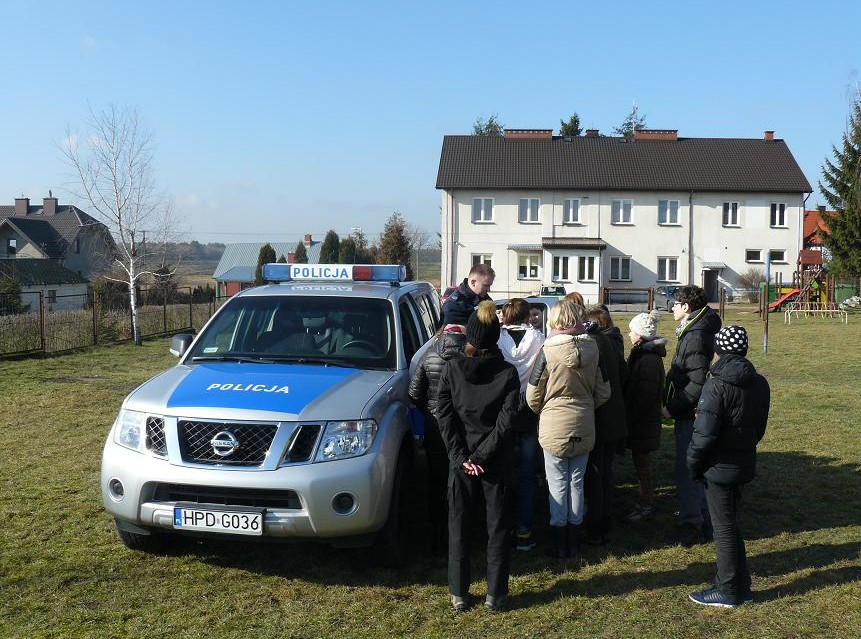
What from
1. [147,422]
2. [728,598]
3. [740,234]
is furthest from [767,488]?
[740,234]

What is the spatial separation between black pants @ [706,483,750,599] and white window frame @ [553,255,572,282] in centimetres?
4431

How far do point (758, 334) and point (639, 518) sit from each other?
21266 mm

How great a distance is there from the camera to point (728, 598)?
489 cm

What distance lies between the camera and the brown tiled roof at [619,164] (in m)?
49.7

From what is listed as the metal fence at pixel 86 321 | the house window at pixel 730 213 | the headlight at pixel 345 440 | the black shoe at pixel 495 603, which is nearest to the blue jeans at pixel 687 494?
the black shoe at pixel 495 603

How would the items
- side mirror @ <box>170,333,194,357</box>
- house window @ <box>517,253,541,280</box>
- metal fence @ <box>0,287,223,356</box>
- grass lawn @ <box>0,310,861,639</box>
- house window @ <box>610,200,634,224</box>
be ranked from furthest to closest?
house window @ <box>610,200,634,224</box> → house window @ <box>517,253,541,280</box> → metal fence @ <box>0,287,223,356</box> → side mirror @ <box>170,333,194,357</box> → grass lawn @ <box>0,310,861,639</box>

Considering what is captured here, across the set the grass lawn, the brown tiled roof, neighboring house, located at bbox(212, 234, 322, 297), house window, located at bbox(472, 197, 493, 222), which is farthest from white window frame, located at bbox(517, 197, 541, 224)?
the grass lawn

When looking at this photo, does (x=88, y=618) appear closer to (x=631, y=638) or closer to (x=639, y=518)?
(x=631, y=638)

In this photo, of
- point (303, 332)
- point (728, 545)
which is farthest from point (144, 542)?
point (728, 545)

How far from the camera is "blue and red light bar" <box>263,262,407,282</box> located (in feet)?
24.6

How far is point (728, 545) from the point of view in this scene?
4.91 meters

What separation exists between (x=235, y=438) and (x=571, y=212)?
4702 cm

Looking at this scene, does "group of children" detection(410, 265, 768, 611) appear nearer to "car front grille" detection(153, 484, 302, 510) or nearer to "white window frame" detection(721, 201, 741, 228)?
"car front grille" detection(153, 484, 302, 510)

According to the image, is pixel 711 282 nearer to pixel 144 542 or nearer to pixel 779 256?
pixel 779 256
